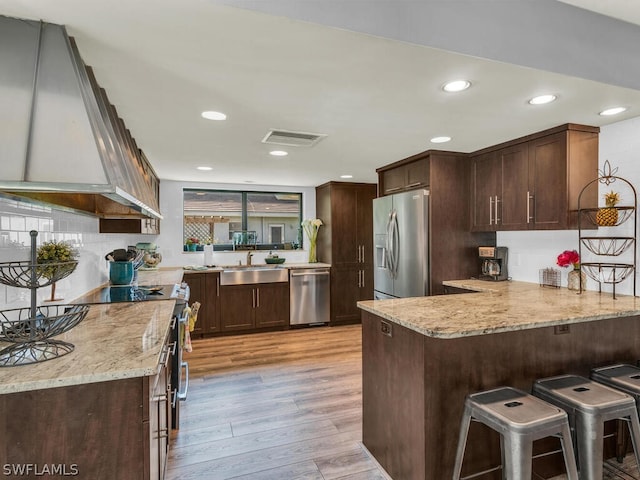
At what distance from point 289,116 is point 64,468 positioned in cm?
213

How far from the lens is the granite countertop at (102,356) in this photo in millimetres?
1104

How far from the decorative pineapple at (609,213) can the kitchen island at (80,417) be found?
9.79 ft

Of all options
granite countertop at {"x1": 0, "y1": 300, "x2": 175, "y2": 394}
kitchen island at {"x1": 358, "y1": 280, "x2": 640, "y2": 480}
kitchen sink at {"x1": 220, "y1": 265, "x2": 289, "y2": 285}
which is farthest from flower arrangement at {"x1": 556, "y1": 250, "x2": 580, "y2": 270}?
kitchen sink at {"x1": 220, "y1": 265, "x2": 289, "y2": 285}

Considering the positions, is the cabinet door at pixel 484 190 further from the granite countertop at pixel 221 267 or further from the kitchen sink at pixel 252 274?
the kitchen sink at pixel 252 274

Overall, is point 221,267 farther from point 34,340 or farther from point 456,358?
point 456,358

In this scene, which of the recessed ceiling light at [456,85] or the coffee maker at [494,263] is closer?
the recessed ceiling light at [456,85]

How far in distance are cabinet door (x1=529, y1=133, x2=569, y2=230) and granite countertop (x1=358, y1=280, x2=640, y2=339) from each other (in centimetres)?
60

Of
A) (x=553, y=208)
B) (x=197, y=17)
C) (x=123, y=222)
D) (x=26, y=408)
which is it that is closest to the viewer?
(x=26, y=408)

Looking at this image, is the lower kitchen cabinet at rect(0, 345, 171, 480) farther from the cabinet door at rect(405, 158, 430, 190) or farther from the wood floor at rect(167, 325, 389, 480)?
the cabinet door at rect(405, 158, 430, 190)

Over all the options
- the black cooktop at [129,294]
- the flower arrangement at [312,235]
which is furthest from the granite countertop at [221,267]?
the black cooktop at [129,294]

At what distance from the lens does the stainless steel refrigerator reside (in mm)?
3535

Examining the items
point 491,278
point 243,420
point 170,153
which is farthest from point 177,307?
point 491,278

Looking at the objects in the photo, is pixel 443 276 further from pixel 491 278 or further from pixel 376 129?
pixel 376 129

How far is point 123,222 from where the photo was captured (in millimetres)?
3438
